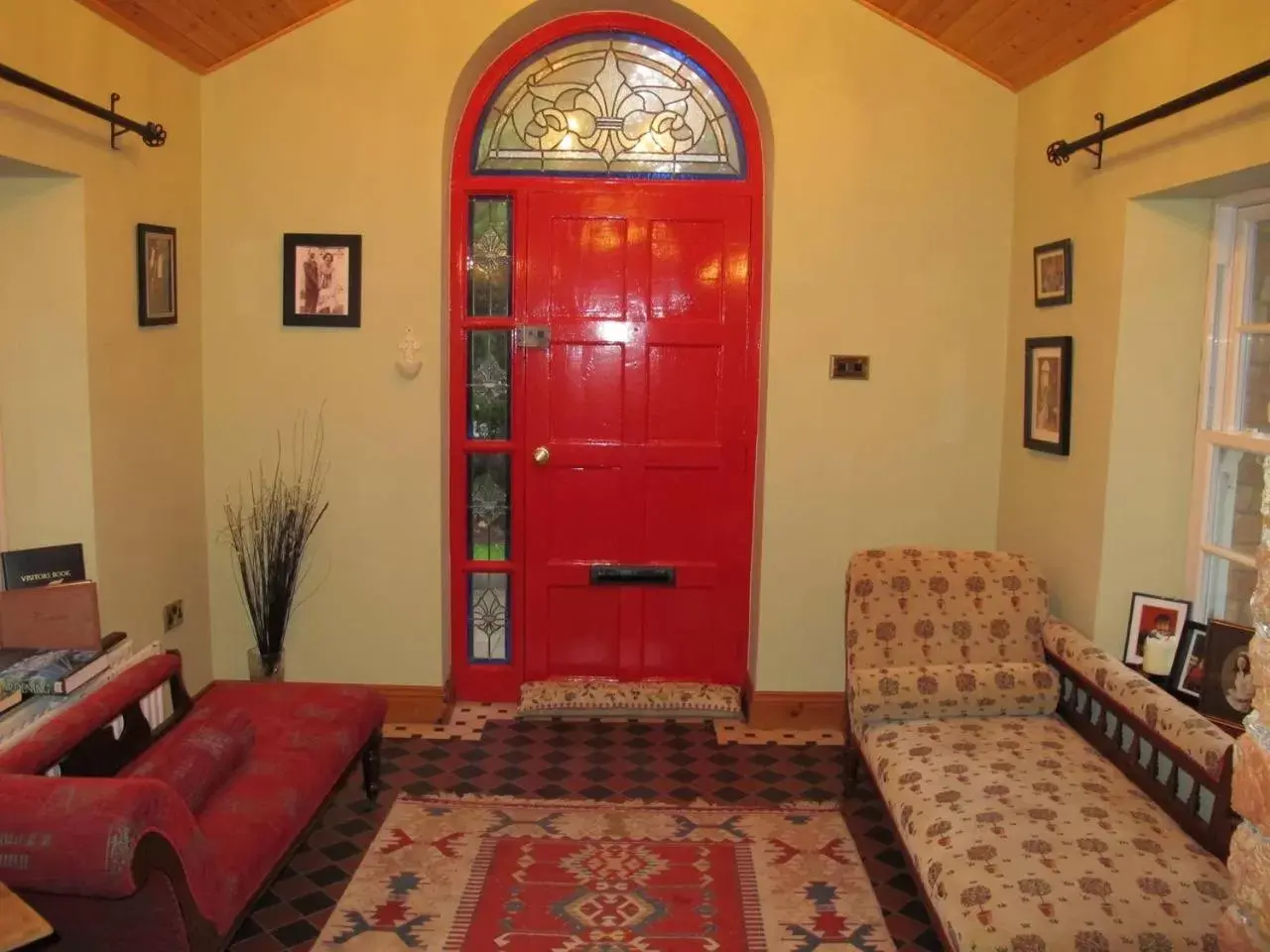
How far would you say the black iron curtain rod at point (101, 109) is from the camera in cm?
281

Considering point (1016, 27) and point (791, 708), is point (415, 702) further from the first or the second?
point (1016, 27)

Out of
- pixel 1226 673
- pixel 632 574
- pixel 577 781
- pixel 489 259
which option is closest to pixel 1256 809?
pixel 1226 673

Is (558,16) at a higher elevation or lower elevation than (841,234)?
higher

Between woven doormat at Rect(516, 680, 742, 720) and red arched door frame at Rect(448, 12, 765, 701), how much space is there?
0.21m

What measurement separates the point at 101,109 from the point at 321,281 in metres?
1.12

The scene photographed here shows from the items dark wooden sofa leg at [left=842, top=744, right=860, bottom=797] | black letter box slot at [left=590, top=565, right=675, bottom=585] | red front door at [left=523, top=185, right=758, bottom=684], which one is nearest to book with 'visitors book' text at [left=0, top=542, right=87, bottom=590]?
red front door at [left=523, top=185, right=758, bottom=684]

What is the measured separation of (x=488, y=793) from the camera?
3797mm

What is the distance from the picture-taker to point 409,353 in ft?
14.0

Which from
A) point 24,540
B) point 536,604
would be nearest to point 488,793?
point 536,604

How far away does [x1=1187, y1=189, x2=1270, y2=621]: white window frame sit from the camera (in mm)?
3234

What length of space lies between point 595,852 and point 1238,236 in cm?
266

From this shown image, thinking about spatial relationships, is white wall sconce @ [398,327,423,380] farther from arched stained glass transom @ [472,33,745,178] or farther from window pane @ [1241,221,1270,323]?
window pane @ [1241,221,1270,323]

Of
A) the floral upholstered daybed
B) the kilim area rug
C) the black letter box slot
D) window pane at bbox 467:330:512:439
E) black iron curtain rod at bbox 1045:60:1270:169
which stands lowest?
the kilim area rug

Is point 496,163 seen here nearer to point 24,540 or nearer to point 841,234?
point 841,234
